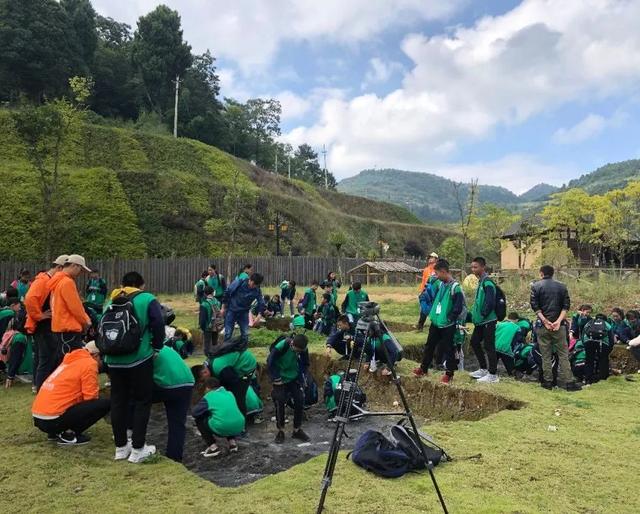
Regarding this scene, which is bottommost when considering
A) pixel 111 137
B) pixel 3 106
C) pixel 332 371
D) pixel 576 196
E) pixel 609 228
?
pixel 332 371

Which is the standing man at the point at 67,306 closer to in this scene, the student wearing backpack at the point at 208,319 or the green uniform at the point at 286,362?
the green uniform at the point at 286,362

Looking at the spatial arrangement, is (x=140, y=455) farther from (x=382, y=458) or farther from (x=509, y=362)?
(x=509, y=362)

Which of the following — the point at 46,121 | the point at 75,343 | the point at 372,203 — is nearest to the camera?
the point at 75,343

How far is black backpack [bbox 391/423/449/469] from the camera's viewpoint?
170 inches

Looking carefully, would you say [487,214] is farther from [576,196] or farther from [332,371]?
[332,371]

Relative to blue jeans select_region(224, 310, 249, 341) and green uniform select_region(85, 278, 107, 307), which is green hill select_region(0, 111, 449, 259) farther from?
blue jeans select_region(224, 310, 249, 341)

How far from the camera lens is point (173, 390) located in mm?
→ 4949

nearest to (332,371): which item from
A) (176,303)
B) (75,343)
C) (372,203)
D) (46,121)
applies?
(75,343)

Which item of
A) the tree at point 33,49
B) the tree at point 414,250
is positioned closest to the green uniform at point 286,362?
the tree at point 33,49

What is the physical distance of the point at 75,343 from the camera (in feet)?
20.8

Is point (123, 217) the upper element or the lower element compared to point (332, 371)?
upper

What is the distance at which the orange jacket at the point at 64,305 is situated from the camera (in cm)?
605

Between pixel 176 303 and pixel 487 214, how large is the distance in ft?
104

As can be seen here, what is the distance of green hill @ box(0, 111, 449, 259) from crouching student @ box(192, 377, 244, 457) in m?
20.0
